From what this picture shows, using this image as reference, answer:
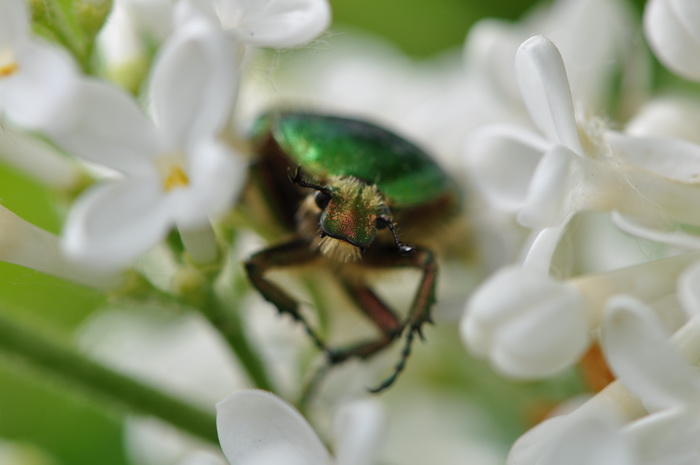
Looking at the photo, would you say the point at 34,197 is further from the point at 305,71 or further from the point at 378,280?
the point at 378,280

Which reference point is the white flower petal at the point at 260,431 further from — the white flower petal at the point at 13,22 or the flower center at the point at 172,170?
the white flower petal at the point at 13,22

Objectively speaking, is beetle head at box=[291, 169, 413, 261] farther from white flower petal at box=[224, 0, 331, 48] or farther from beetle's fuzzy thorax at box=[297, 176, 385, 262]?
white flower petal at box=[224, 0, 331, 48]

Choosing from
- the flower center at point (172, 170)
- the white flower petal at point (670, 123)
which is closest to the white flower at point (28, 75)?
the flower center at point (172, 170)

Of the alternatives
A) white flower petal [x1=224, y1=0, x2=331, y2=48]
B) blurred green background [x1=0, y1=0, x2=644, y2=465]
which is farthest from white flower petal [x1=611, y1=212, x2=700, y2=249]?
blurred green background [x1=0, y1=0, x2=644, y2=465]

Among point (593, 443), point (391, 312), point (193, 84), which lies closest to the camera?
point (593, 443)

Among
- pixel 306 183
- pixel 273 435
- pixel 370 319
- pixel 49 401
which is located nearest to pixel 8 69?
pixel 306 183

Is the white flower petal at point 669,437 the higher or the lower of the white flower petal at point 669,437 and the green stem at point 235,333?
the higher

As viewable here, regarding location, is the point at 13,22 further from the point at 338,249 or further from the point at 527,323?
the point at 527,323
